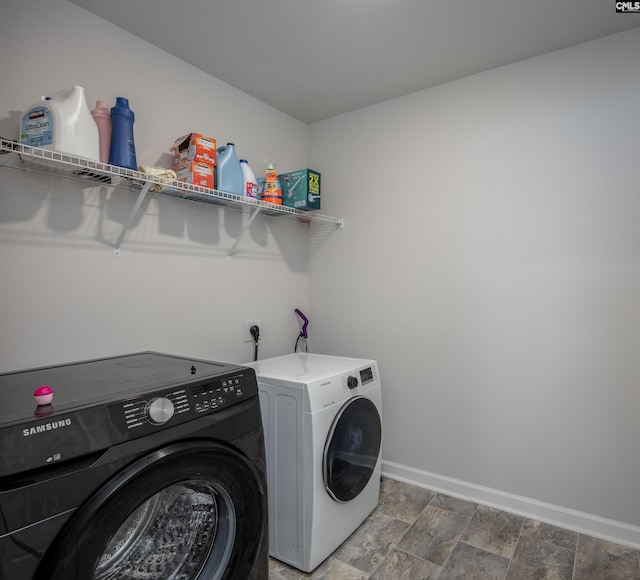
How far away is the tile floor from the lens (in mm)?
1663

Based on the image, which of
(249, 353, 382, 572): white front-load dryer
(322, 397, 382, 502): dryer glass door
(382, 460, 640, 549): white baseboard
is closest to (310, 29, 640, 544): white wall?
(382, 460, 640, 549): white baseboard

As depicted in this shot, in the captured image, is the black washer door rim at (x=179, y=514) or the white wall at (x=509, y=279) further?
the white wall at (x=509, y=279)

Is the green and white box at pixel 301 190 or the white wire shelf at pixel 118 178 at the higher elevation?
the green and white box at pixel 301 190

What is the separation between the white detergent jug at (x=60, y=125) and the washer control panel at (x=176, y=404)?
0.94 metres

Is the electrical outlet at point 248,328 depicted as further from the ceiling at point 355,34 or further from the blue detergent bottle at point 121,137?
the ceiling at point 355,34

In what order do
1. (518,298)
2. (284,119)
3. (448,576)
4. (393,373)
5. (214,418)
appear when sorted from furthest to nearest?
(284,119) < (393,373) < (518,298) < (448,576) < (214,418)

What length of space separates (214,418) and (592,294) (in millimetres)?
1838

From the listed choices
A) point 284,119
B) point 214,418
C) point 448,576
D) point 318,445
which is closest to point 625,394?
point 448,576

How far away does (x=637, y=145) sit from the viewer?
184cm

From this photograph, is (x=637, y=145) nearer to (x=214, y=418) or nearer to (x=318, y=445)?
(x=318, y=445)

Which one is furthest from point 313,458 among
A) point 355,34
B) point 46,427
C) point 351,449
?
point 355,34

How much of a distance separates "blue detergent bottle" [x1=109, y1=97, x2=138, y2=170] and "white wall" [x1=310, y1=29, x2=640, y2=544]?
1459mm

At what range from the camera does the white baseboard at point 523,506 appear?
1.86m
